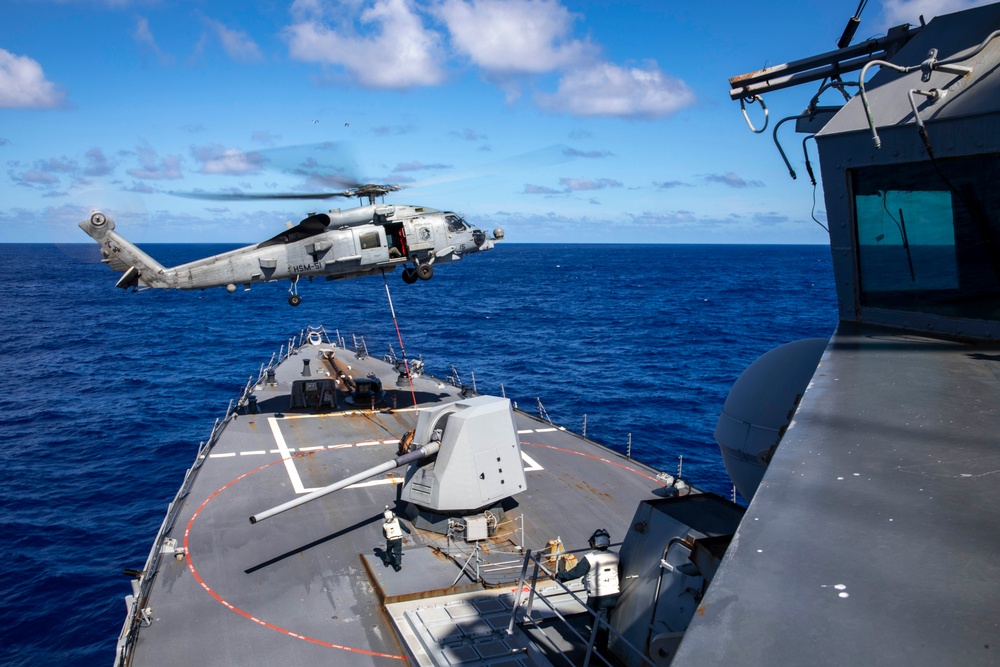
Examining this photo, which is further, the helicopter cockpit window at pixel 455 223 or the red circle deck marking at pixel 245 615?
the helicopter cockpit window at pixel 455 223

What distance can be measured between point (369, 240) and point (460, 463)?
12.6 m

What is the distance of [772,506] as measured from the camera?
2662mm

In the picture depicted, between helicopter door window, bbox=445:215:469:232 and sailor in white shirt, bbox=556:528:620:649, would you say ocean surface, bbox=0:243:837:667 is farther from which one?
sailor in white shirt, bbox=556:528:620:649

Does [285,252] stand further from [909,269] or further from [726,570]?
[726,570]

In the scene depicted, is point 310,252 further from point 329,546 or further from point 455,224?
point 329,546

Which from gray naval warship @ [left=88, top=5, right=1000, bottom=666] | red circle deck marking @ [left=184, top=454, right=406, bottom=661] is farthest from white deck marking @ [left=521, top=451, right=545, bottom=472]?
red circle deck marking @ [left=184, top=454, right=406, bottom=661]

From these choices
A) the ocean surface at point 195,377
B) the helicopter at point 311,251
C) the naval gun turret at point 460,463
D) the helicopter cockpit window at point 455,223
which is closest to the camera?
the naval gun turret at point 460,463

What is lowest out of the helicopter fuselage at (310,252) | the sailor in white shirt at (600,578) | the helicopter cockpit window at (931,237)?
the sailor in white shirt at (600,578)

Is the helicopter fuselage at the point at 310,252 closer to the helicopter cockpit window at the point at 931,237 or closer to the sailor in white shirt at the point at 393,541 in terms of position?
the sailor in white shirt at the point at 393,541

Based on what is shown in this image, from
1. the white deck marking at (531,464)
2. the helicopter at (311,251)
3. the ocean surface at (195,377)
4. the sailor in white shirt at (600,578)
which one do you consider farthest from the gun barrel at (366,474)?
the helicopter at (311,251)

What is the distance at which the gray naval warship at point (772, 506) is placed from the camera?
219cm

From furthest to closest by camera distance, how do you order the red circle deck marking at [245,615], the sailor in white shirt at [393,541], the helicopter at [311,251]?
the helicopter at [311,251], the sailor in white shirt at [393,541], the red circle deck marking at [245,615]

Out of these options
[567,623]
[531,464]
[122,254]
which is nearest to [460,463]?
[531,464]

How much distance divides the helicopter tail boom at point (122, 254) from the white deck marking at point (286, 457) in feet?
20.1
